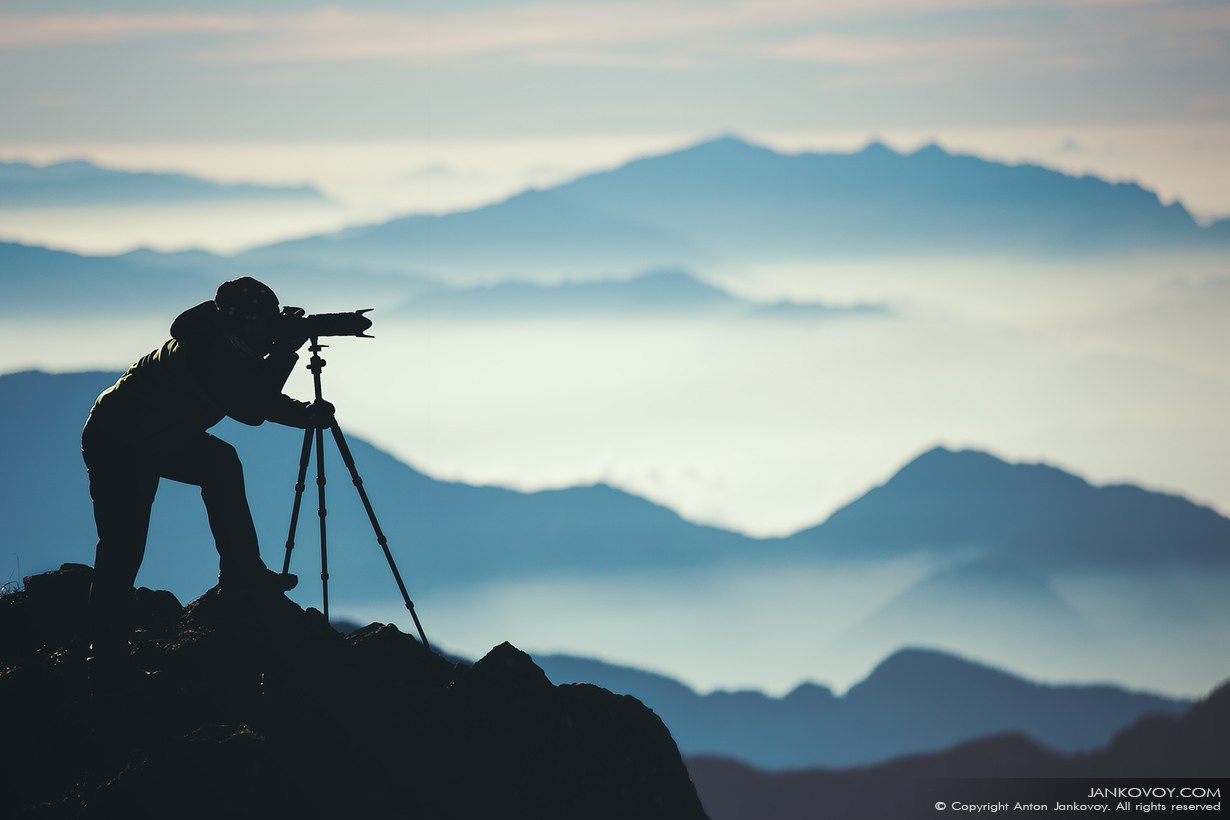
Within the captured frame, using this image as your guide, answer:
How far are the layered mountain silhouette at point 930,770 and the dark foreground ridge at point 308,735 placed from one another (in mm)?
96326

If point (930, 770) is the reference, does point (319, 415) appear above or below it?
above

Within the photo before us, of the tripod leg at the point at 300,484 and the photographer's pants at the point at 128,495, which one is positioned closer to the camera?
the photographer's pants at the point at 128,495

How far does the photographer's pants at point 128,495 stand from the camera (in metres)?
11.9

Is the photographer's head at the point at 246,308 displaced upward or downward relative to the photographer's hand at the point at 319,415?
upward

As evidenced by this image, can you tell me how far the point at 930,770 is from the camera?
125062 mm

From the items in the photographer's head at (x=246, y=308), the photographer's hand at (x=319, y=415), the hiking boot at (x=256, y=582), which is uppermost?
the photographer's head at (x=246, y=308)

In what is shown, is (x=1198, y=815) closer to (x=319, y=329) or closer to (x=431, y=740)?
(x=431, y=740)

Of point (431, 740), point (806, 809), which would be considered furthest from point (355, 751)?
point (806, 809)

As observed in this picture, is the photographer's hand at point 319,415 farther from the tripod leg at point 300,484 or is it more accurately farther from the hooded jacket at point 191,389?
the tripod leg at point 300,484

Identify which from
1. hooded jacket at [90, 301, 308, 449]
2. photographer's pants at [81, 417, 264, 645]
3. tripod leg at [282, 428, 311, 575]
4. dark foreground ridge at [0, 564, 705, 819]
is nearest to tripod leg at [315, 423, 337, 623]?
tripod leg at [282, 428, 311, 575]

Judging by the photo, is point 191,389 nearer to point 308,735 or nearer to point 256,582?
point 256,582

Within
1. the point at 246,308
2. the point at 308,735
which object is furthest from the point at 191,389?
the point at 308,735

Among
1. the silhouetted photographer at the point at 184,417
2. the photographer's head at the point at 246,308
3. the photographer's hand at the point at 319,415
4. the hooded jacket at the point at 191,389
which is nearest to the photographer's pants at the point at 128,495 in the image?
the silhouetted photographer at the point at 184,417

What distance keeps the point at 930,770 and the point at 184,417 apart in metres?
121
